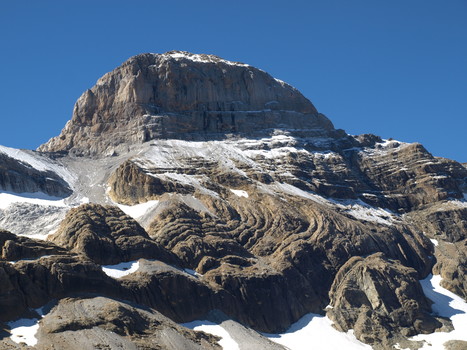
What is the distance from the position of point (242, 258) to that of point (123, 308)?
129ft

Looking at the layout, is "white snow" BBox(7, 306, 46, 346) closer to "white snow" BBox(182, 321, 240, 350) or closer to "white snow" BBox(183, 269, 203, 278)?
"white snow" BBox(182, 321, 240, 350)

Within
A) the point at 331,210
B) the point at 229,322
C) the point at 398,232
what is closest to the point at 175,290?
the point at 229,322

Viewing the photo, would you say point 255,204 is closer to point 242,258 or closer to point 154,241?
point 242,258

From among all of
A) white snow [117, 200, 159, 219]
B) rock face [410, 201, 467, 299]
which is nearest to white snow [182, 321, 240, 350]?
white snow [117, 200, 159, 219]

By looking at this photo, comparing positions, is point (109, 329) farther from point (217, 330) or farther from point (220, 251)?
point (220, 251)

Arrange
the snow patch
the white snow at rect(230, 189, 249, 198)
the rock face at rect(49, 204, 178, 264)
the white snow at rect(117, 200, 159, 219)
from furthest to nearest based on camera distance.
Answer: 1. the snow patch
2. the white snow at rect(230, 189, 249, 198)
3. the white snow at rect(117, 200, 159, 219)
4. the rock face at rect(49, 204, 178, 264)

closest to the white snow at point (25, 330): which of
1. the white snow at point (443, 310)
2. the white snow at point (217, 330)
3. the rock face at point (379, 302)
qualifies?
the white snow at point (217, 330)

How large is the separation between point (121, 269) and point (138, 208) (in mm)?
32933

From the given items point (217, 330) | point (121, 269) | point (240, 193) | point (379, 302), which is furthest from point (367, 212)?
point (121, 269)

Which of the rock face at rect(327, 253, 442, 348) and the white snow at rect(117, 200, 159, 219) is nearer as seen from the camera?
the rock face at rect(327, 253, 442, 348)

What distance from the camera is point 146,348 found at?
107188 millimetres

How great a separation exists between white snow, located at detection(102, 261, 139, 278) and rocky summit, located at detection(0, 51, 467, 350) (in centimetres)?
32

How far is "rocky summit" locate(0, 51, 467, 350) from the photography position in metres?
114

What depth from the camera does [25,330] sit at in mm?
104688
